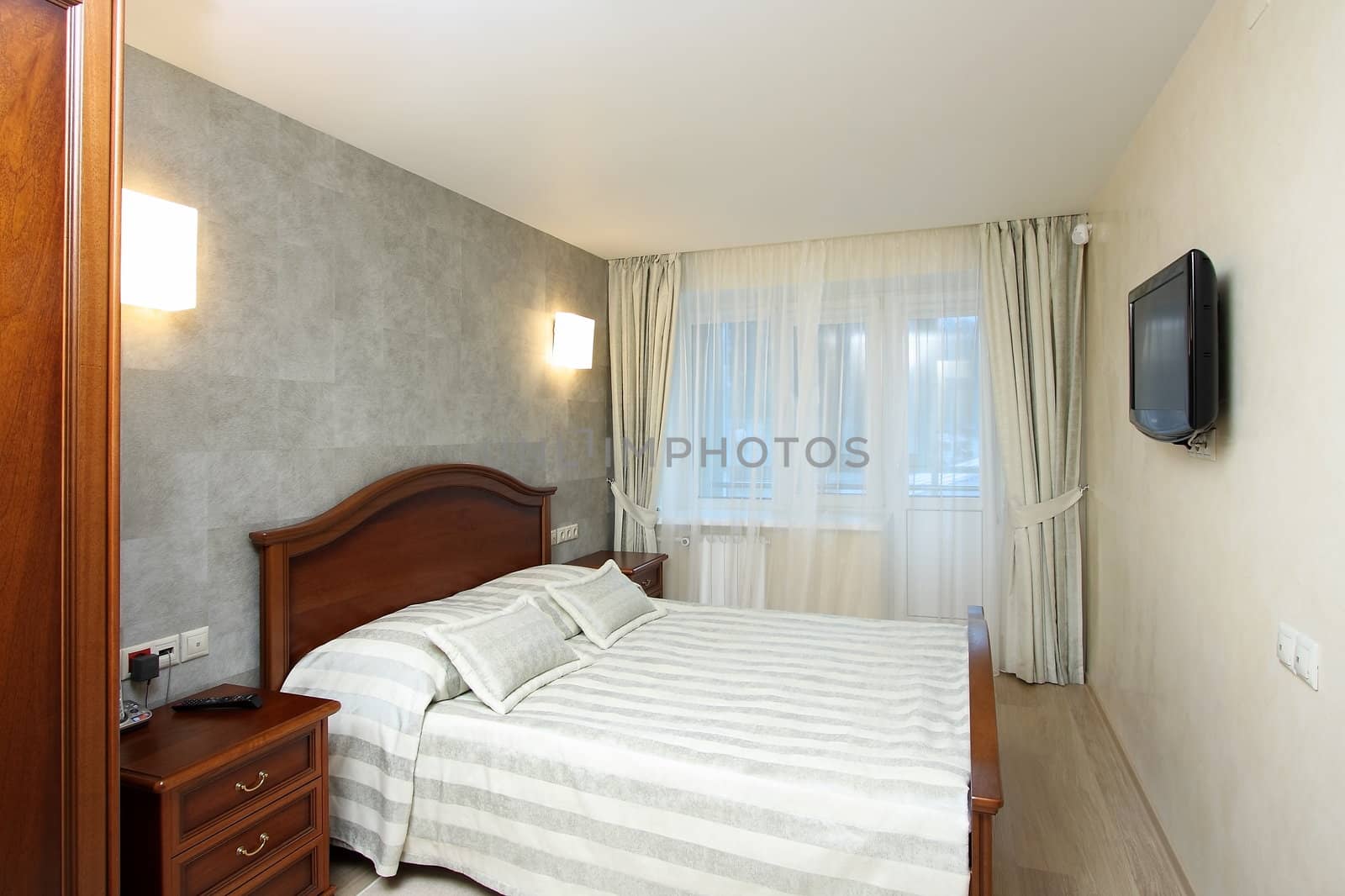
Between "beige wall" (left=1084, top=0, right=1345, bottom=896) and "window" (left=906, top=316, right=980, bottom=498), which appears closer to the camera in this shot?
"beige wall" (left=1084, top=0, right=1345, bottom=896)

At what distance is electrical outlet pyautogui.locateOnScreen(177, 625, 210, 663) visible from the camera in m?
2.28

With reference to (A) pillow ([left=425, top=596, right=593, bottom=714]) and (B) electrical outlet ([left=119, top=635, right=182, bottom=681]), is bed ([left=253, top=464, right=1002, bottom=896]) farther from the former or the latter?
(B) electrical outlet ([left=119, top=635, right=182, bottom=681])

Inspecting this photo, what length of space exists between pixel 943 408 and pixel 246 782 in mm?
3673

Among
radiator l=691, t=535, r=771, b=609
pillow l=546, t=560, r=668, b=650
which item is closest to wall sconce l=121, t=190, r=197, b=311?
pillow l=546, t=560, r=668, b=650

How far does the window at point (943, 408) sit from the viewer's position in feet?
13.9

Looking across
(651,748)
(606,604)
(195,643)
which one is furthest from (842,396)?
(195,643)

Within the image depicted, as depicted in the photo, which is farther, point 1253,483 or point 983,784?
point 1253,483

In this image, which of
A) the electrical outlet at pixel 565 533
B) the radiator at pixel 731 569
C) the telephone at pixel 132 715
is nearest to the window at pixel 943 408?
the radiator at pixel 731 569

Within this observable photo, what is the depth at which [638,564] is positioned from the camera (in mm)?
4305

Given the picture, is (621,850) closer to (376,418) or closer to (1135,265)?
(376,418)

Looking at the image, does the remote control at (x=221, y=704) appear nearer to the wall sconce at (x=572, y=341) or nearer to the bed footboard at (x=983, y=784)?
the bed footboard at (x=983, y=784)

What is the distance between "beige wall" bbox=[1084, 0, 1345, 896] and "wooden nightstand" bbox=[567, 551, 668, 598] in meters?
2.41

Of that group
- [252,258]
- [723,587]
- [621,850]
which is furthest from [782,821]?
[723,587]

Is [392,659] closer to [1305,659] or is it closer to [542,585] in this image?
[542,585]
